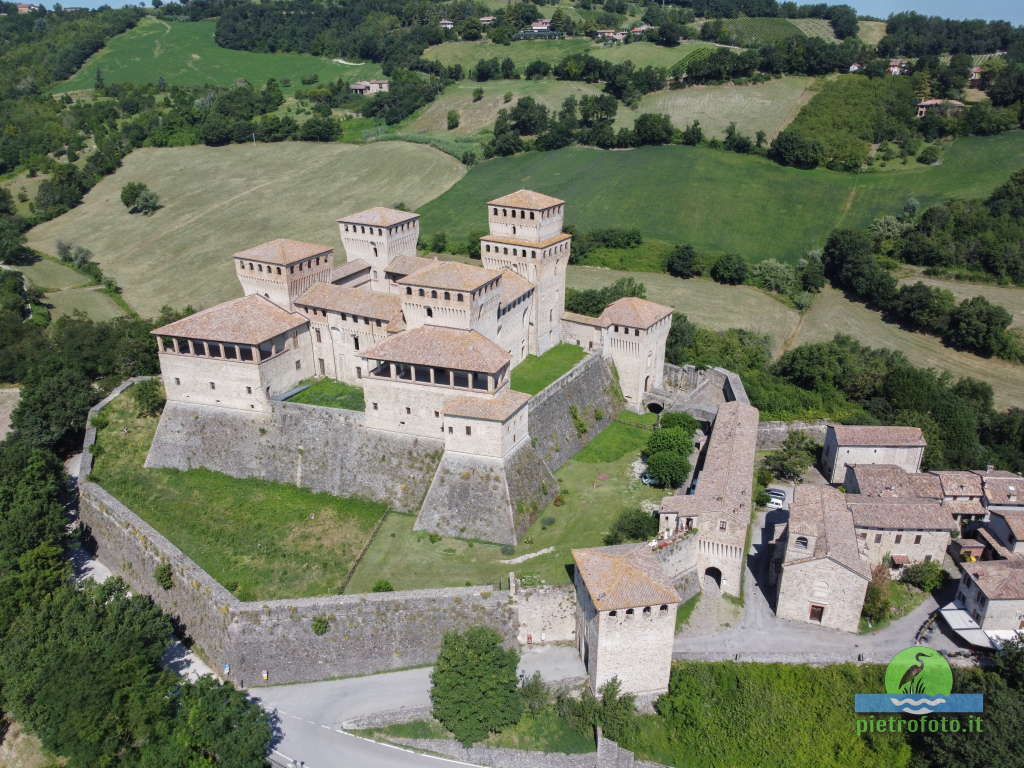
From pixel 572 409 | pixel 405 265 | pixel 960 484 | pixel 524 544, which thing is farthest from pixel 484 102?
pixel 960 484

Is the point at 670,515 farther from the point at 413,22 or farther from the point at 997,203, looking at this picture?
the point at 413,22

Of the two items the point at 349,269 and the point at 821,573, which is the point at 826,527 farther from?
the point at 349,269

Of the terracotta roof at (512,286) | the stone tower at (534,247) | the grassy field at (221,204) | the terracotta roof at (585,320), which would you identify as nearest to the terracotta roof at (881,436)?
the terracotta roof at (585,320)

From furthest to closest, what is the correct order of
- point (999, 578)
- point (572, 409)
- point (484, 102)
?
point (484, 102) → point (572, 409) → point (999, 578)

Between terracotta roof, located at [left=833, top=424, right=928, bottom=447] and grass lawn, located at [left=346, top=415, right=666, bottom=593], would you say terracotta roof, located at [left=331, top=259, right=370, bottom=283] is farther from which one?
terracotta roof, located at [left=833, top=424, right=928, bottom=447]

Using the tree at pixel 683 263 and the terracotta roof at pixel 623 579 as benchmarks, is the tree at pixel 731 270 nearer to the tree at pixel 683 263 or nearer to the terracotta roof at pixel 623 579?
the tree at pixel 683 263
